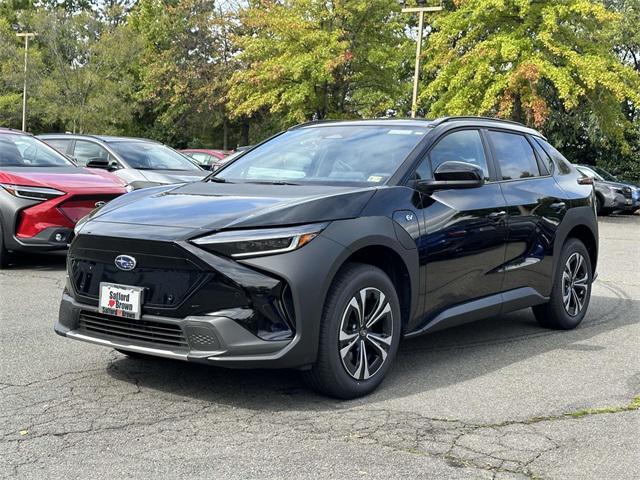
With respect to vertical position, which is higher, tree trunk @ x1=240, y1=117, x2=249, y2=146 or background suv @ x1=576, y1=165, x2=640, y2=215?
tree trunk @ x1=240, y1=117, x2=249, y2=146

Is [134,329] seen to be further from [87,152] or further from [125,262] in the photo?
[87,152]

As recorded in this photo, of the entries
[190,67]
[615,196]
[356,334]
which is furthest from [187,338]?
[190,67]

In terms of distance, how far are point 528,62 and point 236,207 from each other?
20.7 m

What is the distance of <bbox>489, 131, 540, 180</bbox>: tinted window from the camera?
609cm

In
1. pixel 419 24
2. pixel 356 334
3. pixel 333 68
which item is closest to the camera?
pixel 356 334

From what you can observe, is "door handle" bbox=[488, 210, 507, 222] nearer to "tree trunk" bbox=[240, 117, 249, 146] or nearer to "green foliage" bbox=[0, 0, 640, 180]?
"green foliage" bbox=[0, 0, 640, 180]

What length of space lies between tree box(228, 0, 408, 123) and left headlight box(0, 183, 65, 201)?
20.1 metres

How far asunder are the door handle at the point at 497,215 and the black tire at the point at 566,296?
110 cm

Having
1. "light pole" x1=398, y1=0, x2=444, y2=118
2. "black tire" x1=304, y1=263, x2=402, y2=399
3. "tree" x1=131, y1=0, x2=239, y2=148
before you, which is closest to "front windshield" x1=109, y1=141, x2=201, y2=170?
"black tire" x1=304, y1=263, x2=402, y2=399

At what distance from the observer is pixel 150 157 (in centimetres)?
1213

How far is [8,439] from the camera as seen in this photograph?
147 inches

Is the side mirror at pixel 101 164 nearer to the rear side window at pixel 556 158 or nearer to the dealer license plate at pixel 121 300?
the rear side window at pixel 556 158

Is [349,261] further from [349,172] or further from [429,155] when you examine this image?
[429,155]

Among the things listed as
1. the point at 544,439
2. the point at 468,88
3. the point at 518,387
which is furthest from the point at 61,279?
the point at 468,88
